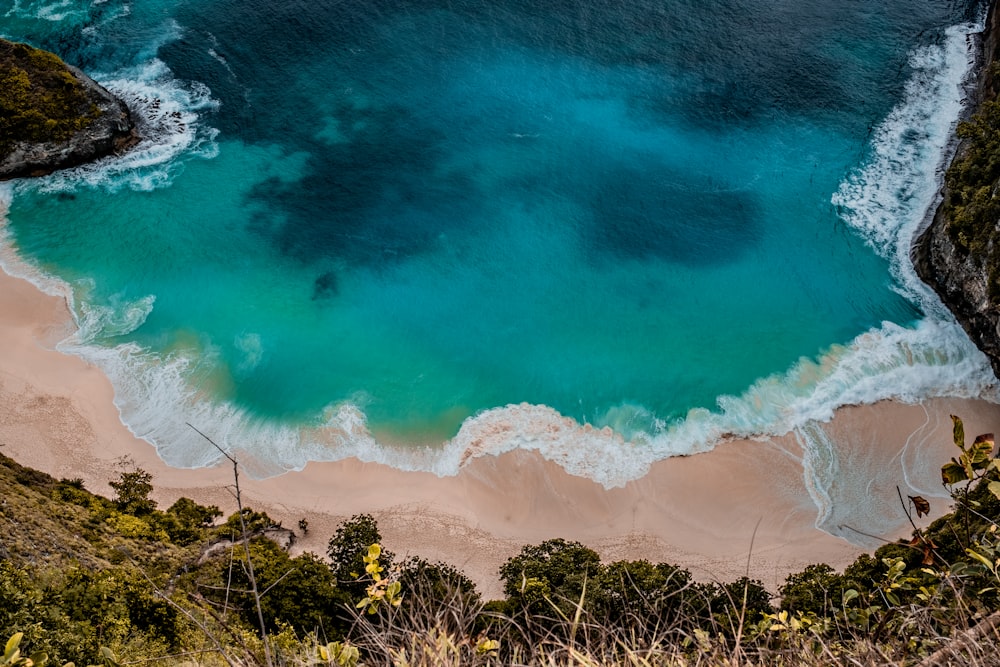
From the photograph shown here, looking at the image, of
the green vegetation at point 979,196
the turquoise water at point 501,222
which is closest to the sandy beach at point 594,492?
the turquoise water at point 501,222

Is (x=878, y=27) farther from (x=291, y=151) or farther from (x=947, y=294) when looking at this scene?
(x=291, y=151)

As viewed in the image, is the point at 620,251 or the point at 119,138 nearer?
the point at 620,251

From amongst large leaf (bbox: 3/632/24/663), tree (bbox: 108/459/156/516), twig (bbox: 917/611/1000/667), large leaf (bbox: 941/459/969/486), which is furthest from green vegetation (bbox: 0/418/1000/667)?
large leaf (bbox: 3/632/24/663)

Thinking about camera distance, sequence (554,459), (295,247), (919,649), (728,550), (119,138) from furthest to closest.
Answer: (119,138)
(295,247)
(554,459)
(728,550)
(919,649)

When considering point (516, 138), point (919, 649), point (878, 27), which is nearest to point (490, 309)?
point (516, 138)

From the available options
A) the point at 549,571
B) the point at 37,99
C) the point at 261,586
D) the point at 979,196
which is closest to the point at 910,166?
the point at 979,196

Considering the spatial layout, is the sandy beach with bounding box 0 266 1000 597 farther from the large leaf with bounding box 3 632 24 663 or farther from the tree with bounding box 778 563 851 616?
the large leaf with bounding box 3 632 24 663
